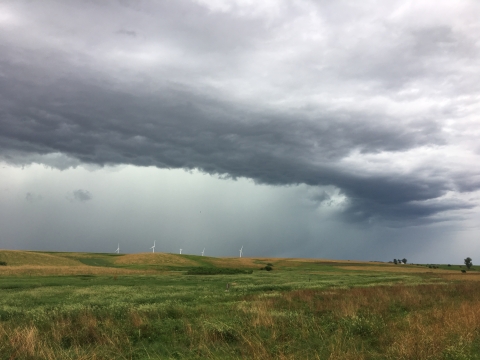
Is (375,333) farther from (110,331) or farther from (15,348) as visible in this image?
(15,348)

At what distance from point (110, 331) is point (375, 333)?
13822 mm

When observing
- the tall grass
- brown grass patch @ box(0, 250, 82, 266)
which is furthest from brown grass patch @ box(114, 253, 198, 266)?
the tall grass

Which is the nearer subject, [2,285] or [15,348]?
[15,348]

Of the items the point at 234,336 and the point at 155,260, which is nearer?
the point at 234,336

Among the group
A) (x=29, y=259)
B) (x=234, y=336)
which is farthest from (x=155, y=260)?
(x=234, y=336)

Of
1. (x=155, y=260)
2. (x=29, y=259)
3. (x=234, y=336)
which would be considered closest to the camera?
(x=234, y=336)

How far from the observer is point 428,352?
13.1m

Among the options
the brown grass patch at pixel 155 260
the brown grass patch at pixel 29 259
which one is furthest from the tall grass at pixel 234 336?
the brown grass patch at pixel 155 260

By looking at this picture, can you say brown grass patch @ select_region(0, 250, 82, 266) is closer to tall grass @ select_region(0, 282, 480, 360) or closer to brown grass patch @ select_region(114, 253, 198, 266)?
brown grass patch @ select_region(114, 253, 198, 266)

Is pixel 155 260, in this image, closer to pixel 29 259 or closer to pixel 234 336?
pixel 29 259

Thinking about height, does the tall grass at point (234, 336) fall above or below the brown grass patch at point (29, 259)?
above

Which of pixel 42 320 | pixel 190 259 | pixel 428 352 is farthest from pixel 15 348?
pixel 190 259

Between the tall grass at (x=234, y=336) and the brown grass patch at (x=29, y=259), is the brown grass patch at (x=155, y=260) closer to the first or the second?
the brown grass patch at (x=29, y=259)

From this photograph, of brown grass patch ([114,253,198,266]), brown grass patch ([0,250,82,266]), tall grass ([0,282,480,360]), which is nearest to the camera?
tall grass ([0,282,480,360])
